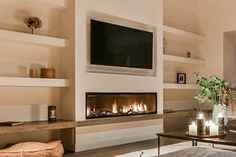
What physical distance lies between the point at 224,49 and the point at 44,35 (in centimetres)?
444

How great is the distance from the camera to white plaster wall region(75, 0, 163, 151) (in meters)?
4.51

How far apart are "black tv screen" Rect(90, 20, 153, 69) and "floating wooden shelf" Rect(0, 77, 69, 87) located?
0.61m

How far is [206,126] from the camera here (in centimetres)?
325

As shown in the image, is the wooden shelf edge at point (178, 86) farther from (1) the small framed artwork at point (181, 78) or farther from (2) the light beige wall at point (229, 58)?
(2) the light beige wall at point (229, 58)

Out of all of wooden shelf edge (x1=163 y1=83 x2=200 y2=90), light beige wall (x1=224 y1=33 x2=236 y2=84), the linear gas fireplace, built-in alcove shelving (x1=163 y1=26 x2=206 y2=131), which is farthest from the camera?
light beige wall (x1=224 y1=33 x2=236 y2=84)

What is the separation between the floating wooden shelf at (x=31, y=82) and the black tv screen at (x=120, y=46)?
0.61 m

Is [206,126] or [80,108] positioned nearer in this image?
[206,126]

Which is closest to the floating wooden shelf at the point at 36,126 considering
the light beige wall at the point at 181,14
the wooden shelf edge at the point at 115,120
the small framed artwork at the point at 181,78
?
the wooden shelf edge at the point at 115,120

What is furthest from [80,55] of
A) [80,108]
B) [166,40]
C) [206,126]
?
[166,40]

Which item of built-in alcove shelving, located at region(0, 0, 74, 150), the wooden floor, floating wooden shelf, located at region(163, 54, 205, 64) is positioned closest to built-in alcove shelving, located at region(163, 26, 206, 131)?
floating wooden shelf, located at region(163, 54, 205, 64)

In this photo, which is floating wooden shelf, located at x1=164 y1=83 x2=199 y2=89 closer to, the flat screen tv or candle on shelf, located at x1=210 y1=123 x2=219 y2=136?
the flat screen tv

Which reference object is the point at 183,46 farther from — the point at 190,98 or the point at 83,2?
the point at 83,2

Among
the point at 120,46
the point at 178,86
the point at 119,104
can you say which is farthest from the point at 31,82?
the point at 178,86

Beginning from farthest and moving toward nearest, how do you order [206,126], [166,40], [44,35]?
[166,40]
[44,35]
[206,126]
